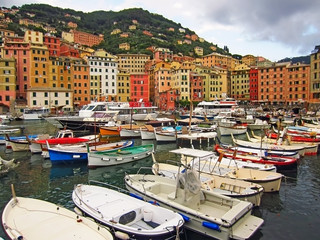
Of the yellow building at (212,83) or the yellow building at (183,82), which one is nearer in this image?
the yellow building at (183,82)

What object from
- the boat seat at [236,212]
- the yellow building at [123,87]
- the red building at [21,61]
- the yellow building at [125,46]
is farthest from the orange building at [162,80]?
the boat seat at [236,212]

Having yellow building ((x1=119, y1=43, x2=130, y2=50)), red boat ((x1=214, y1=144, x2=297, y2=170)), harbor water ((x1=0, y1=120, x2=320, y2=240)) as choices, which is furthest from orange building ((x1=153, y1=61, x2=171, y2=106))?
red boat ((x1=214, y1=144, x2=297, y2=170))

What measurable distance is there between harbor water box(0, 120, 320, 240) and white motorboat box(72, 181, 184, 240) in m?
1.59

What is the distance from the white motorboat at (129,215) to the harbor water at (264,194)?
5.23ft

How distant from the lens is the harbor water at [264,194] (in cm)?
1165

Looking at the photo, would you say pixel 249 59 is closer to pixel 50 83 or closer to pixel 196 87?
pixel 196 87

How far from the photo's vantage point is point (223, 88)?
96.6m

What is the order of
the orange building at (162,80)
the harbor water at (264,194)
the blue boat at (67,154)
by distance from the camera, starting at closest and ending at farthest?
the harbor water at (264,194), the blue boat at (67,154), the orange building at (162,80)

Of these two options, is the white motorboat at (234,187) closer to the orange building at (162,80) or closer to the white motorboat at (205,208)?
the white motorboat at (205,208)

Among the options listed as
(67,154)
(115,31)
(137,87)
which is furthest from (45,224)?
(115,31)

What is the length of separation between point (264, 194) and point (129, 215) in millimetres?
8674

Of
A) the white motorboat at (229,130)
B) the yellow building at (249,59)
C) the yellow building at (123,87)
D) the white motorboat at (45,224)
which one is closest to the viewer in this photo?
the white motorboat at (45,224)

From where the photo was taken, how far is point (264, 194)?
49.3 feet

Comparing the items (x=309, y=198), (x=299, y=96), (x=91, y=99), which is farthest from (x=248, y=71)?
(x=309, y=198)
